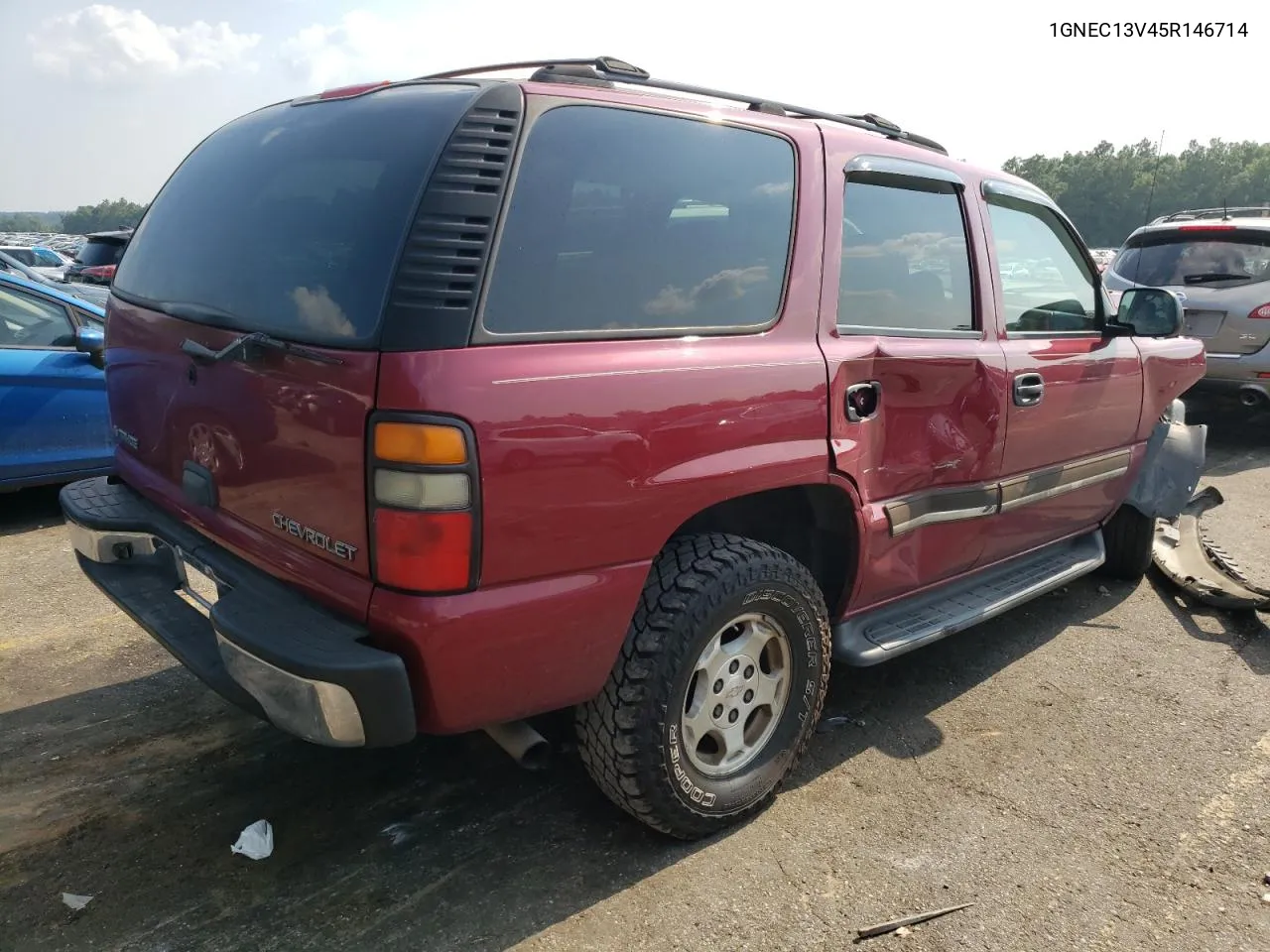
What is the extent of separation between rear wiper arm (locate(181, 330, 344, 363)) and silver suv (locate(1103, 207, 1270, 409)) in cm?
743

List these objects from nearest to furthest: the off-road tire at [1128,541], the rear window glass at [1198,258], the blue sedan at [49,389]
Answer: the off-road tire at [1128,541], the blue sedan at [49,389], the rear window glass at [1198,258]

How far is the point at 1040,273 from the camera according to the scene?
146 inches

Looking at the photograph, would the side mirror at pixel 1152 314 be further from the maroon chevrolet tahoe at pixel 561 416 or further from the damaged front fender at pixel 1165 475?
the maroon chevrolet tahoe at pixel 561 416

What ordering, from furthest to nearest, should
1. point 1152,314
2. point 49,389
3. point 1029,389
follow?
point 49,389 < point 1152,314 < point 1029,389

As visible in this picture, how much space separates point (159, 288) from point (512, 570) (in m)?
1.48

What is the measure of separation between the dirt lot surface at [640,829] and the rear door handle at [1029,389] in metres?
1.12

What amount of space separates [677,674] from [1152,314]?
2.96 m

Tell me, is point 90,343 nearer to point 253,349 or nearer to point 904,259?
point 253,349

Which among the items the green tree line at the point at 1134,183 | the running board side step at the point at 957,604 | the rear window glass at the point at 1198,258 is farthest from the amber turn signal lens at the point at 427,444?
the green tree line at the point at 1134,183

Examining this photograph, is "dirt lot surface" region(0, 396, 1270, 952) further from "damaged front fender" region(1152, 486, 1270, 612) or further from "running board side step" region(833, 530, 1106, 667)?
"damaged front fender" region(1152, 486, 1270, 612)

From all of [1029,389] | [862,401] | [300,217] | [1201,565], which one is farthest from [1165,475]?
[300,217]

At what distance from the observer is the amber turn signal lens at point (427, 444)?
1.85 meters

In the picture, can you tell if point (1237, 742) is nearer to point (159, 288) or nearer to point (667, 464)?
point (667, 464)

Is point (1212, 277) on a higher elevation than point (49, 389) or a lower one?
higher
